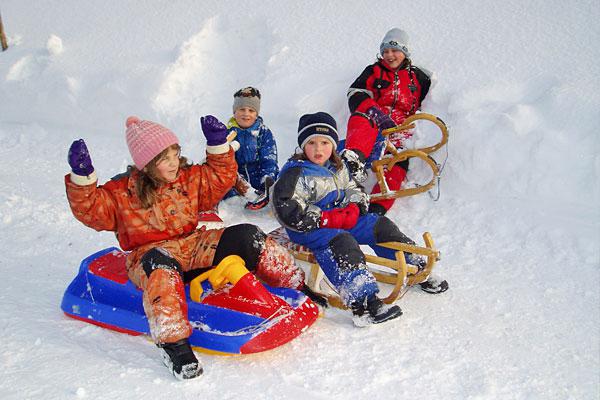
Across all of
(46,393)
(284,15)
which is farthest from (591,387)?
(284,15)

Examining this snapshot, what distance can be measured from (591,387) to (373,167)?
2.30m

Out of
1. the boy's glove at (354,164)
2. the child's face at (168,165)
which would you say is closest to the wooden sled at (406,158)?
the boy's glove at (354,164)

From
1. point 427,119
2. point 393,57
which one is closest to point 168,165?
point 427,119

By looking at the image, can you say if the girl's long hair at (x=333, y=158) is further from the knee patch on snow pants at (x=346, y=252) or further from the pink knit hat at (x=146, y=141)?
the pink knit hat at (x=146, y=141)

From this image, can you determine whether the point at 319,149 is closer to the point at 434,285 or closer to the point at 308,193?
the point at 308,193

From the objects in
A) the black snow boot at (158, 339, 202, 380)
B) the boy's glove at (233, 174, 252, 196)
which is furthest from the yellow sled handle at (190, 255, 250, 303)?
the boy's glove at (233, 174, 252, 196)

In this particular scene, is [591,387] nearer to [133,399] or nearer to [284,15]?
[133,399]

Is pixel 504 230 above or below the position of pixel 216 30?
below

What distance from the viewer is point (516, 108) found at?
440 centimetres

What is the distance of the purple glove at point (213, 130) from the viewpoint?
2.98m

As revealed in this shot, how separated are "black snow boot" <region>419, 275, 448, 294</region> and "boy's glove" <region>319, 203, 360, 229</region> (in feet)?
1.89

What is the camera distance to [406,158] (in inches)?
176

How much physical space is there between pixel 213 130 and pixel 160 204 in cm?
50

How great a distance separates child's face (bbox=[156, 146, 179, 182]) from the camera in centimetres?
299
